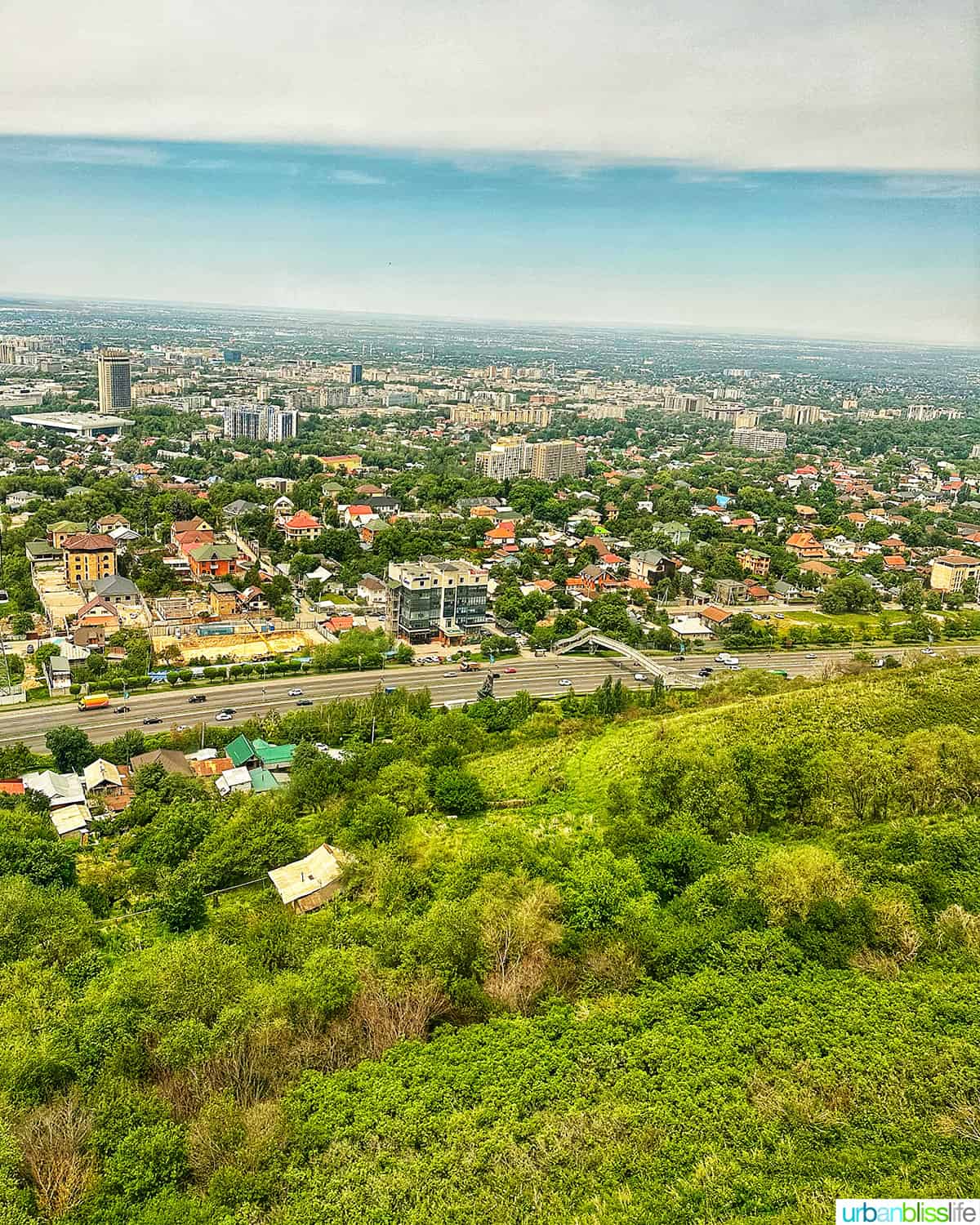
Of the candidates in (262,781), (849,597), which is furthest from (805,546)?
(262,781)

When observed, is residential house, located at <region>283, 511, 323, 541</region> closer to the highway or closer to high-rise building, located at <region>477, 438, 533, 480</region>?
the highway

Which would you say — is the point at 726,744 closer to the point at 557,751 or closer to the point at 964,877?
the point at 557,751

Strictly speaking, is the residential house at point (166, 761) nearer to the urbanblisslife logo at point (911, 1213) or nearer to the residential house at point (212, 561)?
the residential house at point (212, 561)

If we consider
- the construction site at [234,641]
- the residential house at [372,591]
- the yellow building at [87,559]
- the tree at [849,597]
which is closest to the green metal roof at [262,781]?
the construction site at [234,641]

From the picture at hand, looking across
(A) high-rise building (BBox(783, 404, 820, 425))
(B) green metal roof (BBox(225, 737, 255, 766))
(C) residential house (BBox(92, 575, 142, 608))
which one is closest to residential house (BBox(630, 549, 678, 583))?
(C) residential house (BBox(92, 575, 142, 608))

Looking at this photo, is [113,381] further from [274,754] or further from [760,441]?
[274,754]

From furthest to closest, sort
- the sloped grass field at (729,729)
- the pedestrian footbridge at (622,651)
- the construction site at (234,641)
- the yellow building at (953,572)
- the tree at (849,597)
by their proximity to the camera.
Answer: the yellow building at (953,572) < the tree at (849,597) < the pedestrian footbridge at (622,651) < the construction site at (234,641) < the sloped grass field at (729,729)
